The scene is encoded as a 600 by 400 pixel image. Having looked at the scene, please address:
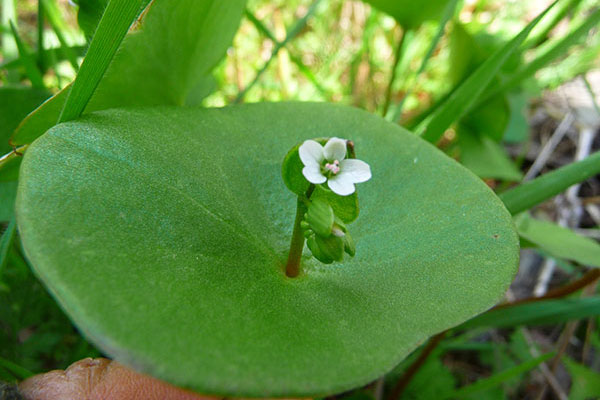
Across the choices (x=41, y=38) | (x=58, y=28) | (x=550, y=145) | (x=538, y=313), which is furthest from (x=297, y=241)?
(x=550, y=145)

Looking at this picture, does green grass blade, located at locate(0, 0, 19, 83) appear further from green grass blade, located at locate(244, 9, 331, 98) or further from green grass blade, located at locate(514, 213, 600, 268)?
green grass blade, located at locate(514, 213, 600, 268)

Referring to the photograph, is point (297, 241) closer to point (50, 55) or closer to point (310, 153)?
point (310, 153)

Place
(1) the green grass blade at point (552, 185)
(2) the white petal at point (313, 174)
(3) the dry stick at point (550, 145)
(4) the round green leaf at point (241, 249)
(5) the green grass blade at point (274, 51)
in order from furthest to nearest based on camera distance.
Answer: (3) the dry stick at point (550, 145) < (5) the green grass blade at point (274, 51) < (1) the green grass blade at point (552, 185) < (2) the white petal at point (313, 174) < (4) the round green leaf at point (241, 249)

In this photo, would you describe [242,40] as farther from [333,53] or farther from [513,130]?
[513,130]

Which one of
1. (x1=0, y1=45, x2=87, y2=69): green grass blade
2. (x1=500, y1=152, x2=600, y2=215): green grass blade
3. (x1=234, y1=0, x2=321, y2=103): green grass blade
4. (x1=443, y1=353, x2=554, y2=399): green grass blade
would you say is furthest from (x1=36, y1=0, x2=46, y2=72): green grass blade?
(x1=443, y1=353, x2=554, y2=399): green grass blade

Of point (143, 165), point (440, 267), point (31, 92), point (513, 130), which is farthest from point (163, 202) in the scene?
point (513, 130)

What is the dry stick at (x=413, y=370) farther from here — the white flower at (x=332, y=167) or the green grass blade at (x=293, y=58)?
the green grass blade at (x=293, y=58)

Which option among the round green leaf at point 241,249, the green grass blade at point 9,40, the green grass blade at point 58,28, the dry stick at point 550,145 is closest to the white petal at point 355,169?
the round green leaf at point 241,249

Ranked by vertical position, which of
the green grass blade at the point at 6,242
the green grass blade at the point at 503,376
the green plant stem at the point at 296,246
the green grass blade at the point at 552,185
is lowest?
the green grass blade at the point at 503,376
